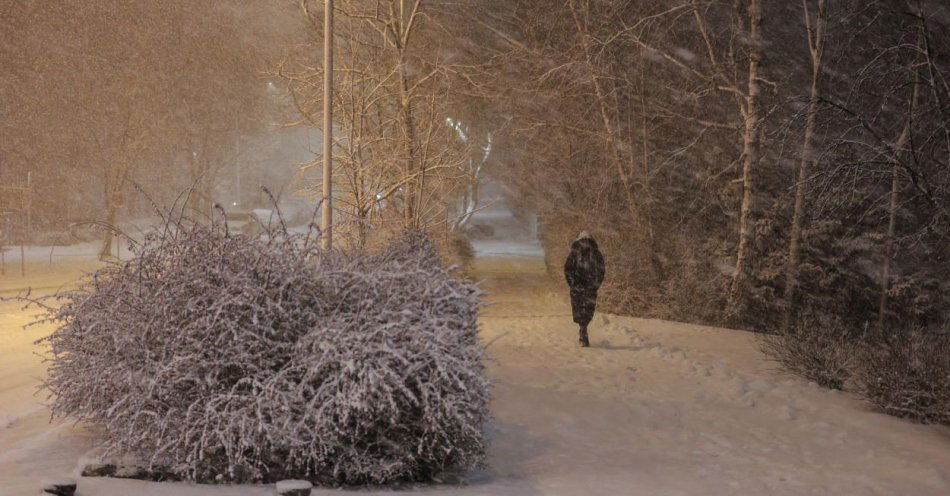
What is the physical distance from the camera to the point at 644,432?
29.0 ft

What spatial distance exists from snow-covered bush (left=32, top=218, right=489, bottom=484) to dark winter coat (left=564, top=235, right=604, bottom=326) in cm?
639

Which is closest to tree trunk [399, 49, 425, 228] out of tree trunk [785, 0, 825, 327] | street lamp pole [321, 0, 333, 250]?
street lamp pole [321, 0, 333, 250]

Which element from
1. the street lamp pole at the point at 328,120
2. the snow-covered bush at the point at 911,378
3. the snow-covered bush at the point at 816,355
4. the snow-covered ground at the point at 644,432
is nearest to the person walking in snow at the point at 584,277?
the snow-covered ground at the point at 644,432

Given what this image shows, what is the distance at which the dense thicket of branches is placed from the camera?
16109 millimetres

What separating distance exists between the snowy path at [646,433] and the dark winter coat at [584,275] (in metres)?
0.66

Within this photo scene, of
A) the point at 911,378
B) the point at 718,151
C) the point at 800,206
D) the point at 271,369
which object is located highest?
the point at 718,151

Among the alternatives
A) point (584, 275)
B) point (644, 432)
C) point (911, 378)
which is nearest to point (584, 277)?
point (584, 275)

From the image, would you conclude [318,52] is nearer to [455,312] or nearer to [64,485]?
[455,312]

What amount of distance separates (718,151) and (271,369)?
14472 mm

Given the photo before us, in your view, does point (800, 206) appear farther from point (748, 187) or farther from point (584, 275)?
point (584, 275)

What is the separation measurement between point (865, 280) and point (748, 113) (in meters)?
4.30

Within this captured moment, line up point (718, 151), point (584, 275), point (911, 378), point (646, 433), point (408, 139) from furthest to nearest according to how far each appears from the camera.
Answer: point (718, 151) < point (408, 139) < point (584, 275) < point (911, 378) < point (646, 433)

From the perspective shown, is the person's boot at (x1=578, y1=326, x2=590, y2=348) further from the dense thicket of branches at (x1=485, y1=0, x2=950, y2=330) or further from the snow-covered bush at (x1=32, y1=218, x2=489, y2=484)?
the snow-covered bush at (x1=32, y1=218, x2=489, y2=484)

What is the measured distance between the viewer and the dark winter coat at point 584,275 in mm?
13320
